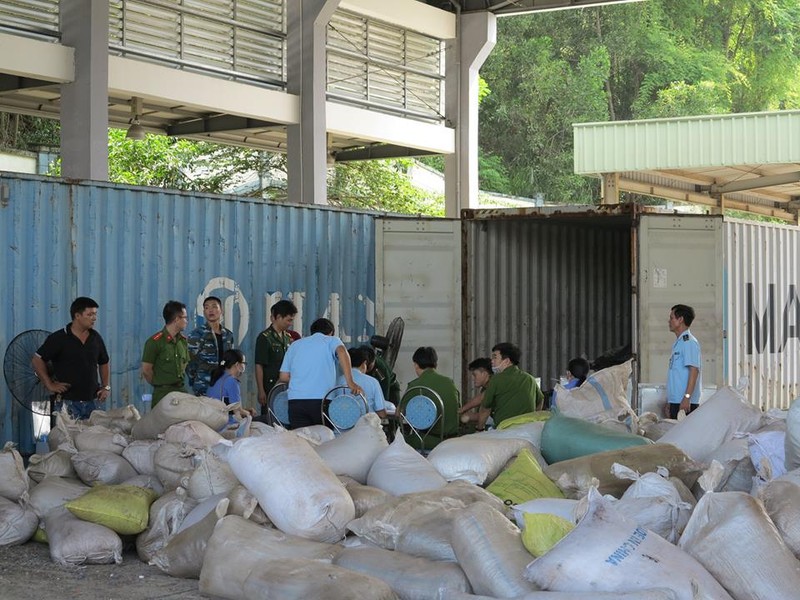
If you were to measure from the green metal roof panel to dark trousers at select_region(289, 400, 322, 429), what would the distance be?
284 inches

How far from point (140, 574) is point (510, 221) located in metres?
6.33

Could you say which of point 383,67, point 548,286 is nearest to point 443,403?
point 548,286

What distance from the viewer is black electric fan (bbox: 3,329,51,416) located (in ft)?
26.7

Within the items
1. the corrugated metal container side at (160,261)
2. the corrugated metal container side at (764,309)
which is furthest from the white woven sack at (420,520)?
the corrugated metal container side at (764,309)

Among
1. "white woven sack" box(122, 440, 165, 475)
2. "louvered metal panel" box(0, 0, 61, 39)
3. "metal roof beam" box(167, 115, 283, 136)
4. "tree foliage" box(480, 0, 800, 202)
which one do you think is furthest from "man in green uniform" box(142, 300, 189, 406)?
"tree foliage" box(480, 0, 800, 202)

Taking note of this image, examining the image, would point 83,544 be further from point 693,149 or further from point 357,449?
point 693,149

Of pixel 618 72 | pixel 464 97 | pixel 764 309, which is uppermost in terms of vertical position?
pixel 618 72

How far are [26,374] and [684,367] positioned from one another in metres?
4.37

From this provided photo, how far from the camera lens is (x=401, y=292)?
1063 centimetres

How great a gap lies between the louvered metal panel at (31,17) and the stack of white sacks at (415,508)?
527 cm

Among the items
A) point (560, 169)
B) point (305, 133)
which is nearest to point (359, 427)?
point (305, 133)

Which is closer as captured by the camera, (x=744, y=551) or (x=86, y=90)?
(x=744, y=551)

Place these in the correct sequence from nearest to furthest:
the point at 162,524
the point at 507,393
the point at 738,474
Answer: the point at 738,474
the point at 162,524
the point at 507,393

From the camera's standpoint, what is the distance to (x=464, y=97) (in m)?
16.3
